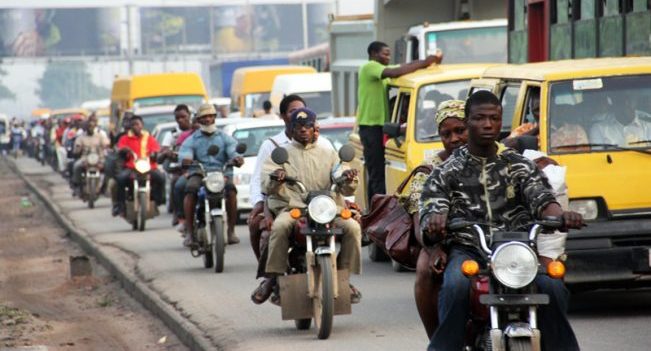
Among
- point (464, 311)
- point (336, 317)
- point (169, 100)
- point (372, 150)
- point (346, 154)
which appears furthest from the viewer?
point (169, 100)

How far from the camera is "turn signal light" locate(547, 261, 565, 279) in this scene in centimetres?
705

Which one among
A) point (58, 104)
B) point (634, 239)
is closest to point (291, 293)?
point (634, 239)

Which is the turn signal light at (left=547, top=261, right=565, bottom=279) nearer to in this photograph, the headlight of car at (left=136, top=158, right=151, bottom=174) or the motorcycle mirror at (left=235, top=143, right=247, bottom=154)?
the motorcycle mirror at (left=235, top=143, right=247, bottom=154)

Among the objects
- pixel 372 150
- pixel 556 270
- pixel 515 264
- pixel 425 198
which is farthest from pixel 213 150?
pixel 515 264

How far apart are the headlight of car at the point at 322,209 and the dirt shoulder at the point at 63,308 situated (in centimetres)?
174

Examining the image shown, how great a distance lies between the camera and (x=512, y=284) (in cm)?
683

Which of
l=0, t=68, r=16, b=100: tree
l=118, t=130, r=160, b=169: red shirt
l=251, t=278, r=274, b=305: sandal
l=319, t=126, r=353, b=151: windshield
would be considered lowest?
l=0, t=68, r=16, b=100: tree

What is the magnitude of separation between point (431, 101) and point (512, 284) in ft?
29.4

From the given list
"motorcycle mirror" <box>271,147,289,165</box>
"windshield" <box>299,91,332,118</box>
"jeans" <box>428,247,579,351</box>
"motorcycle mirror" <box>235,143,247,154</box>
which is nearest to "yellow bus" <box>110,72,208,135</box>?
"windshield" <box>299,91,332,118</box>

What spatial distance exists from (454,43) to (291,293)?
12.7 m

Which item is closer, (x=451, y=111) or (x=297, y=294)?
(x=451, y=111)

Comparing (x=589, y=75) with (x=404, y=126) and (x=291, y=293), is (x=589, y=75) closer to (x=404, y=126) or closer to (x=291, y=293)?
(x=291, y=293)

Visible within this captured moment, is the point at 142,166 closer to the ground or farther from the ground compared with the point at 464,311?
closer to the ground

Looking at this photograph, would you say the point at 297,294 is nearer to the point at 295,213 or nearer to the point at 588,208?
the point at 295,213
